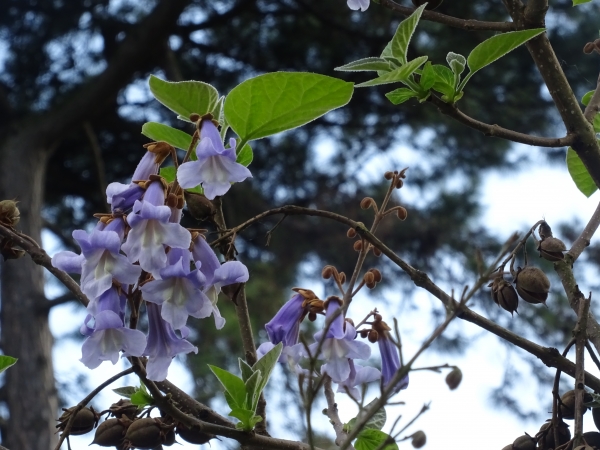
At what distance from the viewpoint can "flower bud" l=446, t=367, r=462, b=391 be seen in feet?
1.68

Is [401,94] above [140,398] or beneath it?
above

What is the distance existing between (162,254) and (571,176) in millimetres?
554

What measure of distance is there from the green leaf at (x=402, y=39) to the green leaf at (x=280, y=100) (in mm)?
105

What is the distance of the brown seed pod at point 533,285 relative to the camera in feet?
2.16

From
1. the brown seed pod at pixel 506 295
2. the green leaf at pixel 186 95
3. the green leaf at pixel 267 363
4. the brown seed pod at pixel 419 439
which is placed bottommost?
the brown seed pod at pixel 419 439

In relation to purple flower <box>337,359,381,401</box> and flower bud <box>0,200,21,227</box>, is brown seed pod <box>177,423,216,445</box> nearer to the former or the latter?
purple flower <box>337,359,381,401</box>

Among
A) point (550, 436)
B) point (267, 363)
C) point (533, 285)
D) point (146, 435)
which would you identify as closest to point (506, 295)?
point (533, 285)

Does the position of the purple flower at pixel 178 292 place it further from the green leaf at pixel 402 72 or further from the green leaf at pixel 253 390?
the green leaf at pixel 402 72

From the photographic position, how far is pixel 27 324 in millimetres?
3121

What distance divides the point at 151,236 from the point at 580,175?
0.56 meters

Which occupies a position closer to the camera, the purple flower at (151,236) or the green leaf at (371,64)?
the purple flower at (151,236)

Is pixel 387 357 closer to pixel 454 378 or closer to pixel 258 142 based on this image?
pixel 454 378

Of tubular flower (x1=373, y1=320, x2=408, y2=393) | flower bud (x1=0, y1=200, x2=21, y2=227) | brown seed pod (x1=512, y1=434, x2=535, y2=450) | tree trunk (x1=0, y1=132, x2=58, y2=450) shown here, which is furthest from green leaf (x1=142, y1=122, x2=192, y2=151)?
tree trunk (x1=0, y1=132, x2=58, y2=450)

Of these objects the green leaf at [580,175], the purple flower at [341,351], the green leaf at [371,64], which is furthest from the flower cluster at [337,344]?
the green leaf at [580,175]
